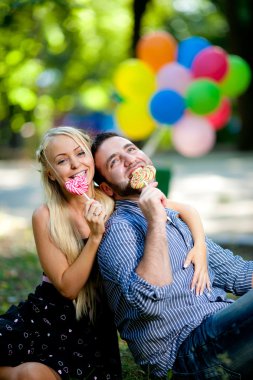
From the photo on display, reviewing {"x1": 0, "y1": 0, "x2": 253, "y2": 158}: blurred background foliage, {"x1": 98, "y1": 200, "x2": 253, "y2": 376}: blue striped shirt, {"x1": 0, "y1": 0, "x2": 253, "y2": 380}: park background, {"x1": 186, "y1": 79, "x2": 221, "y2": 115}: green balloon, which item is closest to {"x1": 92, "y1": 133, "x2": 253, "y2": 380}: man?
{"x1": 98, "y1": 200, "x2": 253, "y2": 376}: blue striped shirt

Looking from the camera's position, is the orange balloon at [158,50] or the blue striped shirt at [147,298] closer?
the blue striped shirt at [147,298]

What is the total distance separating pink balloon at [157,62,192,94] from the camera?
233 inches

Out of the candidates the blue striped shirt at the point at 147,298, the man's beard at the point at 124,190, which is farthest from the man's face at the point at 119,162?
the blue striped shirt at the point at 147,298

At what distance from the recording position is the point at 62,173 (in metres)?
2.79

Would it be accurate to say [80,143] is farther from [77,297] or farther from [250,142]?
Answer: [250,142]

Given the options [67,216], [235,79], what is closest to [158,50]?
[235,79]

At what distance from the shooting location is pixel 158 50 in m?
6.25

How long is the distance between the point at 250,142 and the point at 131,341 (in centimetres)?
1672

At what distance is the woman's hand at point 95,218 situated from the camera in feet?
8.32

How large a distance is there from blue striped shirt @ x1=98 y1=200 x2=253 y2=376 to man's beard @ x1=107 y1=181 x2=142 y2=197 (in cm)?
10

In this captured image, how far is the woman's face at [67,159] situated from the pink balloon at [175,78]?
3245 mm

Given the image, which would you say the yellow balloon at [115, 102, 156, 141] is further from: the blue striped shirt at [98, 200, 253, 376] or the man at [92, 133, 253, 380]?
the blue striped shirt at [98, 200, 253, 376]

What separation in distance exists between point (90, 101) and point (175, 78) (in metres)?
17.3

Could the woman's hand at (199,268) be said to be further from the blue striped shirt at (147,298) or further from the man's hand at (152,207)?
the man's hand at (152,207)
